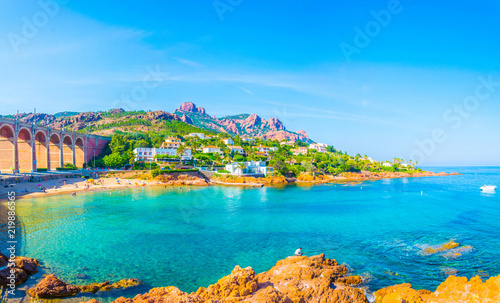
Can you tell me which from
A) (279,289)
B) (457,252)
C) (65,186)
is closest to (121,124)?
(65,186)

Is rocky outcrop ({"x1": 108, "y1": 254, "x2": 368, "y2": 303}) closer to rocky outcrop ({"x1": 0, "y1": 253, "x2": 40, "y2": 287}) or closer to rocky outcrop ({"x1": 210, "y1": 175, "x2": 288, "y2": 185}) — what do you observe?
rocky outcrop ({"x1": 0, "y1": 253, "x2": 40, "y2": 287})

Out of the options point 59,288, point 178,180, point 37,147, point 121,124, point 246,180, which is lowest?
point 59,288

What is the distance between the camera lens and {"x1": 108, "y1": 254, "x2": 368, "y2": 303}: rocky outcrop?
32.9 ft

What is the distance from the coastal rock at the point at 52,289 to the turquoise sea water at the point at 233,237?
1360 millimetres

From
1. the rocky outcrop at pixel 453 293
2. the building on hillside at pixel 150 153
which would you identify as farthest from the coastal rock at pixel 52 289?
the building on hillside at pixel 150 153

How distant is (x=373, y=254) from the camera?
18.6m

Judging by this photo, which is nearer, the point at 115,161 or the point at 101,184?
the point at 101,184

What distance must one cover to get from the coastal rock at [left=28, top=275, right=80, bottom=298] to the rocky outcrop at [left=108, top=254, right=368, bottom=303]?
12.0 ft

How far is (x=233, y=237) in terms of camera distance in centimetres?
2253

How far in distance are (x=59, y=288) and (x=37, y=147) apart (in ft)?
207

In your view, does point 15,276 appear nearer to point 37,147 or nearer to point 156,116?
point 37,147

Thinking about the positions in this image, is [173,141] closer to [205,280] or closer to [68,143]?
[68,143]

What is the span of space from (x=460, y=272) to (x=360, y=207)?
2264 centimetres

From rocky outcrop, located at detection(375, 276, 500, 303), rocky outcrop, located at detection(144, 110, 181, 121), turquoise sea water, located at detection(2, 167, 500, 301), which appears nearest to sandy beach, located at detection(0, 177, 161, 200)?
turquoise sea water, located at detection(2, 167, 500, 301)
